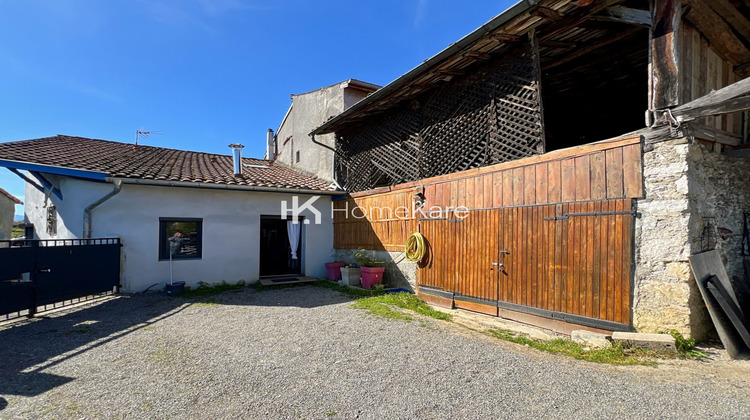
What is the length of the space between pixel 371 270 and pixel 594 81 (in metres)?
6.15

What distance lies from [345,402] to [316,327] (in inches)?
90.2

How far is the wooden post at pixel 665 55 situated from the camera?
3.97 meters

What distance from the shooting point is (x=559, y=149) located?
546cm

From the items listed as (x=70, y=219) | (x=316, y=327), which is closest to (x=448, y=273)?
(x=316, y=327)

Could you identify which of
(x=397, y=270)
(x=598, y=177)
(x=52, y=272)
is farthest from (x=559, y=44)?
(x=52, y=272)

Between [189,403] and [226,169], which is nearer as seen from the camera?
[189,403]

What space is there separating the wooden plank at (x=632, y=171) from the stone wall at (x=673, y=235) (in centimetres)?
7

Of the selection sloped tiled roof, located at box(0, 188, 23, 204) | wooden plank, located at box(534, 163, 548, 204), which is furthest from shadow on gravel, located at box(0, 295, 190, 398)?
sloped tiled roof, located at box(0, 188, 23, 204)

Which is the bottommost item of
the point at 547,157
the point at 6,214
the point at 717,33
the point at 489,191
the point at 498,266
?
the point at 498,266

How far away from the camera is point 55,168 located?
269 inches

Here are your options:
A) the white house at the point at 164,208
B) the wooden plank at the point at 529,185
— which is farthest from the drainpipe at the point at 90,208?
the wooden plank at the point at 529,185

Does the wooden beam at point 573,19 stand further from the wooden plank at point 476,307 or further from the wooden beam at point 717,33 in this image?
the wooden plank at point 476,307

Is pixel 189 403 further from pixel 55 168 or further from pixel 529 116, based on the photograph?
pixel 55 168

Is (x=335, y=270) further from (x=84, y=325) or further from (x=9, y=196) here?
(x=9, y=196)
